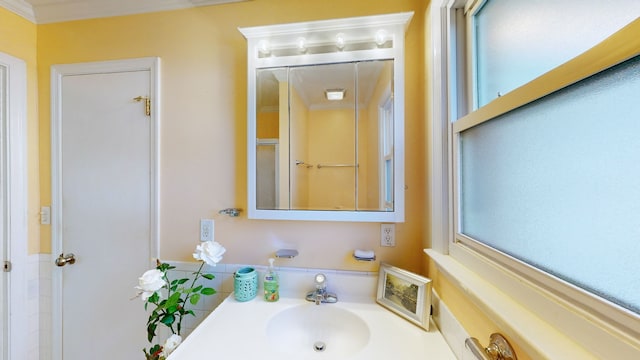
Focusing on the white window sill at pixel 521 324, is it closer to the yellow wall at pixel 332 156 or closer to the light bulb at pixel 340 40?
the yellow wall at pixel 332 156

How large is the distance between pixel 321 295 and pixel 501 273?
29.1 inches

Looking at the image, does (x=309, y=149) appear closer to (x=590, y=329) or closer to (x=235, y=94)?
(x=235, y=94)

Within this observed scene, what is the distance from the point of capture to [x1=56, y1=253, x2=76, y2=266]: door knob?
52.8 inches

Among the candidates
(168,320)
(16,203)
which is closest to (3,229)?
(16,203)

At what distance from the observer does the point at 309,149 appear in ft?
3.80

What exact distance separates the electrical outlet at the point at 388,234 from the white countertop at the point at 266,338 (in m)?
0.29

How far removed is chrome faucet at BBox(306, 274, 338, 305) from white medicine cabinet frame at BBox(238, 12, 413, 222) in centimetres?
28

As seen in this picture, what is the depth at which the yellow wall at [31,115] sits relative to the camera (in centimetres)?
136

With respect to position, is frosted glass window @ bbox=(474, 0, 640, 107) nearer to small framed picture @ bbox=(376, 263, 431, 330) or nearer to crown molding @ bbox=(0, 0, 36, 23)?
small framed picture @ bbox=(376, 263, 431, 330)

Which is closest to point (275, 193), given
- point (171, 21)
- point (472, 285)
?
point (472, 285)

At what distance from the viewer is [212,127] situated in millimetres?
1290

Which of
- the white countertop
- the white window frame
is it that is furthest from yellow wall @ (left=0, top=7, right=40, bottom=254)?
the white window frame

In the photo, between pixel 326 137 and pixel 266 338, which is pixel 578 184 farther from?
pixel 266 338

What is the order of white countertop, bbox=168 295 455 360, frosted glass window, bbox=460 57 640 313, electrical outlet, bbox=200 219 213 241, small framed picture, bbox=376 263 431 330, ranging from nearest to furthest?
frosted glass window, bbox=460 57 640 313 < white countertop, bbox=168 295 455 360 < small framed picture, bbox=376 263 431 330 < electrical outlet, bbox=200 219 213 241
